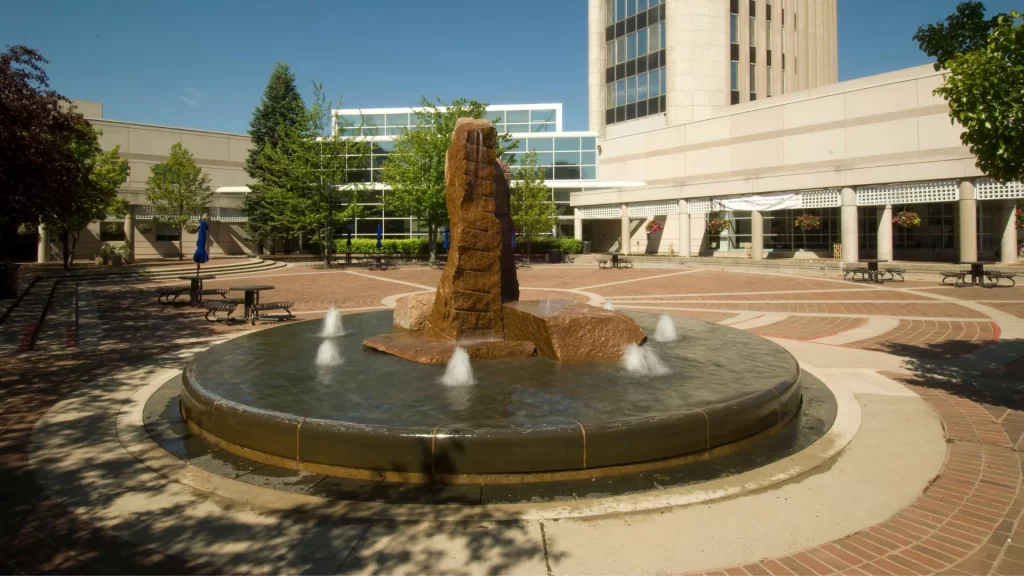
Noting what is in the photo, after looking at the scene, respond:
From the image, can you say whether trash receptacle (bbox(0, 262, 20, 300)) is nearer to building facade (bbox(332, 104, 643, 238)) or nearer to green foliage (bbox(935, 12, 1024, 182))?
green foliage (bbox(935, 12, 1024, 182))

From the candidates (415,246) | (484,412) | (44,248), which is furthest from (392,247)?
(484,412)

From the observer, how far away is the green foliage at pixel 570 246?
139ft

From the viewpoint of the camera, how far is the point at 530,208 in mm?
38781

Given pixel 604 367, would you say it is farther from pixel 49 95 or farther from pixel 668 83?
pixel 668 83

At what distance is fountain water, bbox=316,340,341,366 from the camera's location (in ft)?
25.4

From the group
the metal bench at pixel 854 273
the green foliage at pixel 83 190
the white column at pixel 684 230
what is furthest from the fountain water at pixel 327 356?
the white column at pixel 684 230

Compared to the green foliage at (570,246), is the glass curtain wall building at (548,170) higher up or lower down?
higher up

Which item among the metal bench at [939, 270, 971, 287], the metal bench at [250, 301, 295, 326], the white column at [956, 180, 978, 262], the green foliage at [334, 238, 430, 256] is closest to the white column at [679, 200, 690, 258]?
the white column at [956, 180, 978, 262]

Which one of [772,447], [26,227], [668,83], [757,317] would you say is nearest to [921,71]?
[668,83]

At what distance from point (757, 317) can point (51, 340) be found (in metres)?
16.1

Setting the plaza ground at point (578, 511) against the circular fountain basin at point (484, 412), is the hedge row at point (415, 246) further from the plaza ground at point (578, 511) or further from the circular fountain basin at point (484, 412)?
the circular fountain basin at point (484, 412)

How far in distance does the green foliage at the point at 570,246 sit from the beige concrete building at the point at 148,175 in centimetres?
2420

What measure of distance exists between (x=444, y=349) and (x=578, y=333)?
6.09 feet

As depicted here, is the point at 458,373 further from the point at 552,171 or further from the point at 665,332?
the point at 552,171
